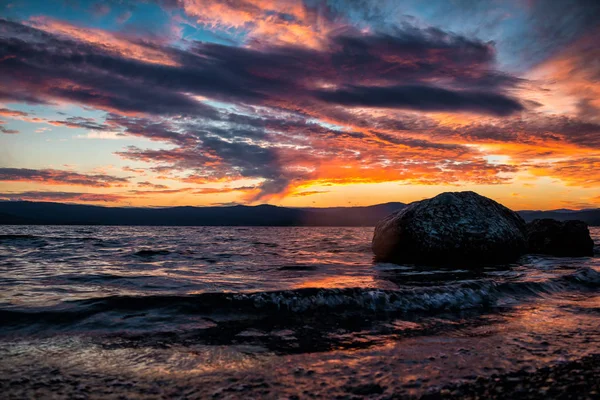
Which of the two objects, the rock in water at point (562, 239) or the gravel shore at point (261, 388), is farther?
the rock in water at point (562, 239)

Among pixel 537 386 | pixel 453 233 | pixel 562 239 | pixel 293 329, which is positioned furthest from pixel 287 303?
pixel 562 239

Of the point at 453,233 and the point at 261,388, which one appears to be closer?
the point at 261,388

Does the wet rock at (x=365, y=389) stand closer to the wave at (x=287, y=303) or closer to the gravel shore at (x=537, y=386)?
the gravel shore at (x=537, y=386)

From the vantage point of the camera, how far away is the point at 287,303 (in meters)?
4.72

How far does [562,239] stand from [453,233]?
6022 millimetres

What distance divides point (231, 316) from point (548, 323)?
340 cm

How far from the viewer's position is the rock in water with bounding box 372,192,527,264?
10.2m

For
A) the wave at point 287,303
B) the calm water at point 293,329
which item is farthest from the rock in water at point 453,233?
the wave at point 287,303

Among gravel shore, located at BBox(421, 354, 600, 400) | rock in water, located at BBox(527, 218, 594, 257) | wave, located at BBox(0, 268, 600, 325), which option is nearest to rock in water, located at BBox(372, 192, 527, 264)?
rock in water, located at BBox(527, 218, 594, 257)

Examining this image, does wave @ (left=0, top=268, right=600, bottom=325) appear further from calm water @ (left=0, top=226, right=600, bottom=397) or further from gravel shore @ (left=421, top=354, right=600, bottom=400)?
gravel shore @ (left=421, top=354, right=600, bottom=400)

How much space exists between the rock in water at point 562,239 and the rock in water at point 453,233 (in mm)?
2358

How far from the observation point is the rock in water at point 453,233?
10180 mm

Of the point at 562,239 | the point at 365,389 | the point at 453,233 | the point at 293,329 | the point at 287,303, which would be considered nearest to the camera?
the point at 365,389

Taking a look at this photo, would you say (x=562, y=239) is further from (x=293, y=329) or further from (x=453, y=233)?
(x=293, y=329)
